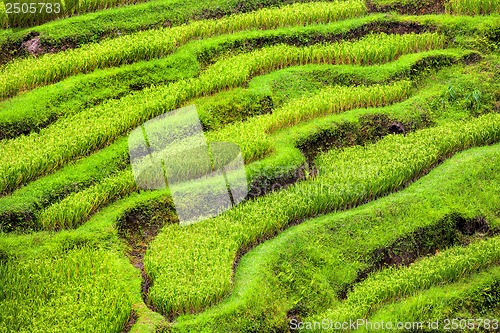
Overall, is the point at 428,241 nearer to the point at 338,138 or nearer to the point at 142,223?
the point at 338,138

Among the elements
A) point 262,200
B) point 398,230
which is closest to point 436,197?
point 398,230

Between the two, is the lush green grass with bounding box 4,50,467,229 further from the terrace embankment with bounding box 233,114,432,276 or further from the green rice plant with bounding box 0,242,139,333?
the green rice plant with bounding box 0,242,139,333

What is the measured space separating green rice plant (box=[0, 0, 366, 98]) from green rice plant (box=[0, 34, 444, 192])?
98 centimetres

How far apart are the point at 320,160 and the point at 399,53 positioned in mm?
3751

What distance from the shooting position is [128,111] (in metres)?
13.6

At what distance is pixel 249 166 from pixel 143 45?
364 cm

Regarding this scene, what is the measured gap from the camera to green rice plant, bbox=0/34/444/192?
40.7 feet

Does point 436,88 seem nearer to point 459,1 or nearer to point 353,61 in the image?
point 353,61

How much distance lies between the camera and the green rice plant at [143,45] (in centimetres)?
1410

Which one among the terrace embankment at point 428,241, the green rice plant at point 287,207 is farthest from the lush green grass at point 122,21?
the terrace embankment at point 428,241

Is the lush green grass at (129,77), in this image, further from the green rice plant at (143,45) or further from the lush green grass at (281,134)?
the lush green grass at (281,134)

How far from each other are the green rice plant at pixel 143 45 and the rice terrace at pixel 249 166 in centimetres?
4

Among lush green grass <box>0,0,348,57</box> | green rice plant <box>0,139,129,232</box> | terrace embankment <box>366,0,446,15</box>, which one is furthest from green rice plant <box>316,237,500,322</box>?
lush green grass <box>0,0,348,57</box>

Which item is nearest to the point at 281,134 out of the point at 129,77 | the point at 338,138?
the point at 338,138
